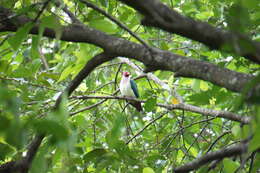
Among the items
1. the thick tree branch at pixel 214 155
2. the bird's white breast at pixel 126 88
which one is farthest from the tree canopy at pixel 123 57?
the bird's white breast at pixel 126 88

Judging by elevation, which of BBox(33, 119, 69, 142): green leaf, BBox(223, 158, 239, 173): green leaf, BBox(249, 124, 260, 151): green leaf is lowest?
BBox(223, 158, 239, 173): green leaf

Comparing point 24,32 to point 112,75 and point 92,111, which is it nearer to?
point 92,111

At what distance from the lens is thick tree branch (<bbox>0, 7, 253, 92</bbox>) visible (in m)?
1.69

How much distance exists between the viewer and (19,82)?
2799 mm

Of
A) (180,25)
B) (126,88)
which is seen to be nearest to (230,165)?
(180,25)

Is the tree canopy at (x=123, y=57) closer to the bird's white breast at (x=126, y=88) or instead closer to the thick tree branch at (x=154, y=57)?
the thick tree branch at (x=154, y=57)

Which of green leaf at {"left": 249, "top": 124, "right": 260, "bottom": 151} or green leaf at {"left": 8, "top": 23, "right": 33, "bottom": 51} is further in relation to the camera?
green leaf at {"left": 8, "top": 23, "right": 33, "bottom": 51}

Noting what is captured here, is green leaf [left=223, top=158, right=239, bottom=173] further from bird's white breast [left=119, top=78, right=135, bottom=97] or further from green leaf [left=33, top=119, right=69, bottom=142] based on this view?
bird's white breast [left=119, top=78, right=135, bottom=97]

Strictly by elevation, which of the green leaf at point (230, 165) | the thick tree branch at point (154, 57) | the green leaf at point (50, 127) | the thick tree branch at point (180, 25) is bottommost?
the green leaf at point (230, 165)

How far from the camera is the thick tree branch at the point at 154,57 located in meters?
1.69

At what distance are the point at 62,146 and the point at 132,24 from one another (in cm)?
225

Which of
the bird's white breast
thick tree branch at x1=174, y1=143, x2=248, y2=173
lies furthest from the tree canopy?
the bird's white breast

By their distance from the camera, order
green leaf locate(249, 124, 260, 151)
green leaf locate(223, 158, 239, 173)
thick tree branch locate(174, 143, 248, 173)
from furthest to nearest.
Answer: green leaf locate(223, 158, 239, 173), thick tree branch locate(174, 143, 248, 173), green leaf locate(249, 124, 260, 151)

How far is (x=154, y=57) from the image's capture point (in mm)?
1873
